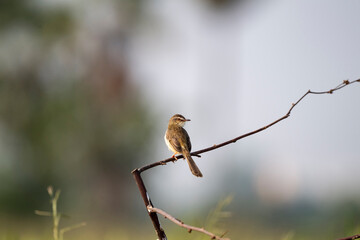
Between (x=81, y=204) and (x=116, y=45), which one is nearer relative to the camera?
(x=81, y=204)

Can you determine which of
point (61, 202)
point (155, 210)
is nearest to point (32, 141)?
point (61, 202)

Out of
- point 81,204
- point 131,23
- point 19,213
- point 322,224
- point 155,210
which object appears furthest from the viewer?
point 131,23

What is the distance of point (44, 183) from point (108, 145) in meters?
3.19

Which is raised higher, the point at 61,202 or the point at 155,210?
the point at 61,202

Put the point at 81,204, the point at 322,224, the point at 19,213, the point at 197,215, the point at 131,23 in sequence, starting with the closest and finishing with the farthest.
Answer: the point at 197,215, the point at 322,224, the point at 19,213, the point at 81,204, the point at 131,23

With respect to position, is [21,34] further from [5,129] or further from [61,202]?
[61,202]

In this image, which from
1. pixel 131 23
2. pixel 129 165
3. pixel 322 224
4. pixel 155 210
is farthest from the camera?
pixel 131 23

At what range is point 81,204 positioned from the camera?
23.1 meters

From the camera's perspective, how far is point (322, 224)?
462cm

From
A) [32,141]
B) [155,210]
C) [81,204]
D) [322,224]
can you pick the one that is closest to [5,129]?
[32,141]

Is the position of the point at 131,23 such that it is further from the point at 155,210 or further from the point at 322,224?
the point at 155,210

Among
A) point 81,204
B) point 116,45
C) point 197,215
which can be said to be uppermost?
point 116,45

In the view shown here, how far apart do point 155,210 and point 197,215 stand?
8.31 ft

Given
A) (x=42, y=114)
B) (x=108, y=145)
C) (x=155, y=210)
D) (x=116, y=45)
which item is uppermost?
(x=116, y=45)
